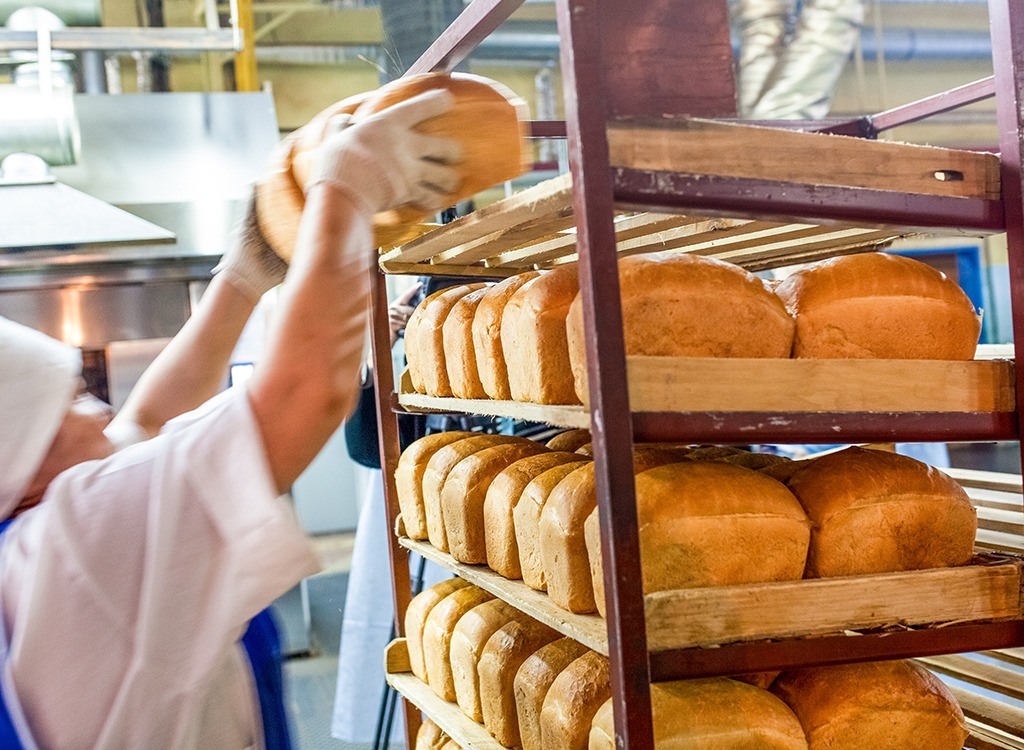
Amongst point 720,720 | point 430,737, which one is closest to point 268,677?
point 720,720

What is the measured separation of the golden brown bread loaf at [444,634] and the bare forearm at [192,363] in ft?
2.41

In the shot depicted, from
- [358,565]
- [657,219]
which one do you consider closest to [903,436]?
[657,219]

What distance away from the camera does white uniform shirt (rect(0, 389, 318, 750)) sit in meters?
0.98

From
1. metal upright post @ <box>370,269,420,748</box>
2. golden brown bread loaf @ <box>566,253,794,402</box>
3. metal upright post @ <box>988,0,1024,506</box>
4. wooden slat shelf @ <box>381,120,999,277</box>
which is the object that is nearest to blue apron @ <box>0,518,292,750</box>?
golden brown bread loaf @ <box>566,253,794,402</box>

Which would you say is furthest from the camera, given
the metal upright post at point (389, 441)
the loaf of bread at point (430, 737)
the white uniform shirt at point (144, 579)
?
the metal upright post at point (389, 441)

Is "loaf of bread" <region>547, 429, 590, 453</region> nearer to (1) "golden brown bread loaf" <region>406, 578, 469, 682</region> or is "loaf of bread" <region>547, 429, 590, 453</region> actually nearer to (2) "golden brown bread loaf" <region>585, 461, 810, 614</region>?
(1) "golden brown bread loaf" <region>406, 578, 469, 682</region>

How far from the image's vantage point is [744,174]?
120 cm

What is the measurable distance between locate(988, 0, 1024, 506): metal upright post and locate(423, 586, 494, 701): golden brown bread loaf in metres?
1.19

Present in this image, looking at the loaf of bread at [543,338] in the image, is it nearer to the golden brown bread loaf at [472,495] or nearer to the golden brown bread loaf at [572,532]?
the golden brown bread loaf at [572,532]

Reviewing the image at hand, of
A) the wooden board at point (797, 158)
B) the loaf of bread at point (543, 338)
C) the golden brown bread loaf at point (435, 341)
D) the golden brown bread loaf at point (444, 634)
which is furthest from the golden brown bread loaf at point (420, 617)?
the wooden board at point (797, 158)

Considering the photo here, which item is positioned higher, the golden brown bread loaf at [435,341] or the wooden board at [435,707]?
the golden brown bread loaf at [435,341]

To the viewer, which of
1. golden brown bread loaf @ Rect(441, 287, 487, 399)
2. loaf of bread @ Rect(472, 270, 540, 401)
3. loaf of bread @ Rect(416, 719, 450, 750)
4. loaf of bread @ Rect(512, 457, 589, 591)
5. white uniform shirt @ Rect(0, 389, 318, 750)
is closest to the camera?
white uniform shirt @ Rect(0, 389, 318, 750)

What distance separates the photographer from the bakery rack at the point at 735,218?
115 cm

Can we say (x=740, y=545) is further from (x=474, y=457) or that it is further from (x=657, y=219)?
(x=474, y=457)
